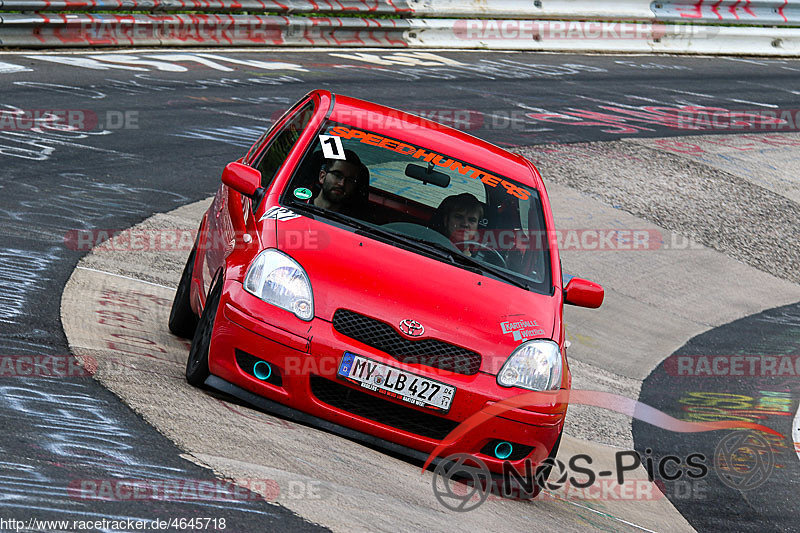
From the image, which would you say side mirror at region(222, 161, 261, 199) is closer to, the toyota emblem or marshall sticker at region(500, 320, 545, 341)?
the toyota emblem

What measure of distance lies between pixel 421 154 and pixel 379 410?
6.19ft

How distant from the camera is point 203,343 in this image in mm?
5469

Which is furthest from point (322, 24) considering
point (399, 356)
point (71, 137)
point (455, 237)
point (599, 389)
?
point (399, 356)

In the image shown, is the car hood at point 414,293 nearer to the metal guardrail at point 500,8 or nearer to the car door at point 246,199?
the car door at point 246,199

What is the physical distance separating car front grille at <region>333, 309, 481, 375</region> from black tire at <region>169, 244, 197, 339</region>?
5.59ft

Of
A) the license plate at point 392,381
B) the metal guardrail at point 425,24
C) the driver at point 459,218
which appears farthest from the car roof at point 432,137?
the metal guardrail at point 425,24

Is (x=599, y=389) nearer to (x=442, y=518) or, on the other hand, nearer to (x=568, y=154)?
(x=442, y=518)

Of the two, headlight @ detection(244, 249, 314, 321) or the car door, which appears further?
the car door

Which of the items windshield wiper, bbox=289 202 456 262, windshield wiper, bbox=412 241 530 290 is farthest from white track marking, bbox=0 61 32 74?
windshield wiper, bbox=412 241 530 290

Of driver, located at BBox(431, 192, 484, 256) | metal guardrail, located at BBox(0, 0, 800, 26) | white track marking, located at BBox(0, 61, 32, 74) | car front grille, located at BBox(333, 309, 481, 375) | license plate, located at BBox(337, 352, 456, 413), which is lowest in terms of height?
license plate, located at BBox(337, 352, 456, 413)

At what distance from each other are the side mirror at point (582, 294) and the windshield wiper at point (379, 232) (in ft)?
2.36

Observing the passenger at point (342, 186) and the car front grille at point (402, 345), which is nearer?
the car front grille at point (402, 345)

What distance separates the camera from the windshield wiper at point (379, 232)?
595 centimetres

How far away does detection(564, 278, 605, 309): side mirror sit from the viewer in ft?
20.4
